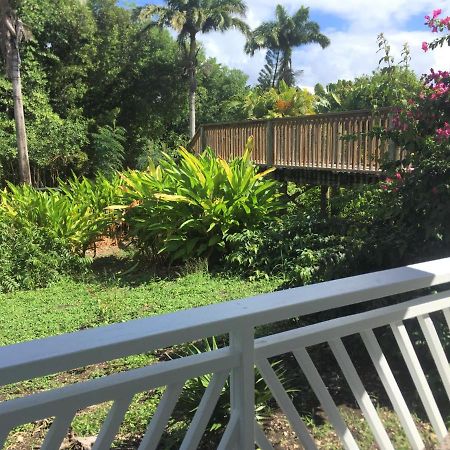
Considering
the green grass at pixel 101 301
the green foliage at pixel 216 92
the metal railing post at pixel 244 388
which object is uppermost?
the green foliage at pixel 216 92

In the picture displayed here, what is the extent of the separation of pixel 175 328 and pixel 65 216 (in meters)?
7.99

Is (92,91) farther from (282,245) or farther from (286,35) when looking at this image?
(282,245)

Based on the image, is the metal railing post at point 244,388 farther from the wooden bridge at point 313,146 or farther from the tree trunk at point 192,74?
the tree trunk at point 192,74

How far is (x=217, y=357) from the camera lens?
4.04ft

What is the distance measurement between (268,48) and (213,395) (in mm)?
38813

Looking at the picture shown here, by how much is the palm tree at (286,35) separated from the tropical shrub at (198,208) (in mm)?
29520

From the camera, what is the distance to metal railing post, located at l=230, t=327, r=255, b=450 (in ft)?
4.13

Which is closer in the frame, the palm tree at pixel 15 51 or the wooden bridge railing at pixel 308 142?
the wooden bridge railing at pixel 308 142

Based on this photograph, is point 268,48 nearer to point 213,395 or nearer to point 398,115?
point 398,115

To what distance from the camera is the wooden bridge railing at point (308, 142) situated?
27.3 feet

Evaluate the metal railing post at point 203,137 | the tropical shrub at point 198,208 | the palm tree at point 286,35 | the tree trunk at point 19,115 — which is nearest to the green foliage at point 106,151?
the tree trunk at point 19,115

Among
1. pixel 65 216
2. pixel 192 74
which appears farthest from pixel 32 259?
pixel 192 74

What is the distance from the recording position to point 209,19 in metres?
26.1

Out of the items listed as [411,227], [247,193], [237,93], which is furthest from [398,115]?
[237,93]
